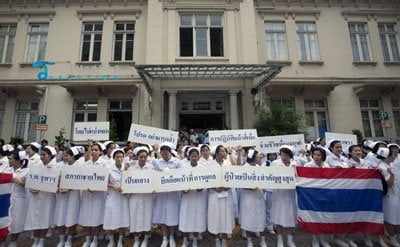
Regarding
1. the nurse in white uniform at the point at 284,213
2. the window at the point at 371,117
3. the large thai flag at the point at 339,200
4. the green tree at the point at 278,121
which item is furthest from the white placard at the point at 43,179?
the window at the point at 371,117

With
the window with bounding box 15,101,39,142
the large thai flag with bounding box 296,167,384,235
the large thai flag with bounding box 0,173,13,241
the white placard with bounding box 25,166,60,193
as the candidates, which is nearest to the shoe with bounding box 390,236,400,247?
the large thai flag with bounding box 296,167,384,235

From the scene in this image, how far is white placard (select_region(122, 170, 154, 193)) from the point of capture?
4.55 m

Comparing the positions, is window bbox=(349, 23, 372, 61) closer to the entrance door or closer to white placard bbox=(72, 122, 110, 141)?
the entrance door

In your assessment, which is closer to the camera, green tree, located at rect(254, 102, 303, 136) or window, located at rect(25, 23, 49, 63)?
green tree, located at rect(254, 102, 303, 136)

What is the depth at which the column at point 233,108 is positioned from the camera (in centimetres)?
1253

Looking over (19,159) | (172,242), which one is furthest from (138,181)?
(19,159)

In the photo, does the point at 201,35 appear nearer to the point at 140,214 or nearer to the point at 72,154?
the point at 72,154

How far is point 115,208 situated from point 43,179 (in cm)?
151

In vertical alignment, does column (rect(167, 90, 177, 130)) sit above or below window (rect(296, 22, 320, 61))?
below

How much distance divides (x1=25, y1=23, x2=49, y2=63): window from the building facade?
5cm

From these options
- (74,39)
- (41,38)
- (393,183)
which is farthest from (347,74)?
(41,38)

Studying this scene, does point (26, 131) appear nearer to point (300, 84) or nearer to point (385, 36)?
point (300, 84)

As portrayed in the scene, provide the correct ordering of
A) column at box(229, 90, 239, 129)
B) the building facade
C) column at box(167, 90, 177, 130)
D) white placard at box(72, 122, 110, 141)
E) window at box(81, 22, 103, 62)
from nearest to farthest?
white placard at box(72, 122, 110, 141) < column at box(167, 90, 177, 130) < column at box(229, 90, 239, 129) < the building facade < window at box(81, 22, 103, 62)

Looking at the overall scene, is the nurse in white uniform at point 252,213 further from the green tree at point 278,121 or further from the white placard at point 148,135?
the green tree at point 278,121
